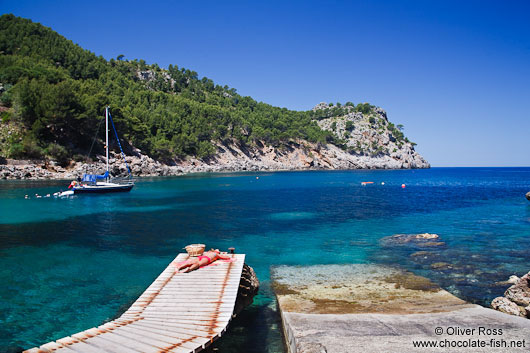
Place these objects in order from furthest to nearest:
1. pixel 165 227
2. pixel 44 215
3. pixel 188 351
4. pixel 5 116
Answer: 1. pixel 5 116
2. pixel 44 215
3. pixel 165 227
4. pixel 188 351

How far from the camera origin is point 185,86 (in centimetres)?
14125

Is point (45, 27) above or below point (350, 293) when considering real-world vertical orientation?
above

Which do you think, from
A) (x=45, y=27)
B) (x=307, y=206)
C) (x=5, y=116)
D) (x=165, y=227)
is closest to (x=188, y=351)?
(x=165, y=227)

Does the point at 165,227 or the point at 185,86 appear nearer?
the point at 165,227

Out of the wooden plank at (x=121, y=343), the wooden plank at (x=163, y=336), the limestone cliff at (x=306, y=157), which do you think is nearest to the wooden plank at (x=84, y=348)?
the wooden plank at (x=121, y=343)

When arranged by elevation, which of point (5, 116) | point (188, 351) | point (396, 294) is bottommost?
point (396, 294)

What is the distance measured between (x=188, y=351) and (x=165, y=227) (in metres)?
17.6

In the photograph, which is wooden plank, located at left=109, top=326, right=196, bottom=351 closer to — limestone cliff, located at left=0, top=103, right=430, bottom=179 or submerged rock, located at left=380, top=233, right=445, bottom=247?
submerged rock, located at left=380, top=233, right=445, bottom=247

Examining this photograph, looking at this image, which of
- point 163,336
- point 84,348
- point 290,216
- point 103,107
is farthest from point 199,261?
point 103,107

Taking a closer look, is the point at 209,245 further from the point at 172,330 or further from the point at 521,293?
the point at 521,293

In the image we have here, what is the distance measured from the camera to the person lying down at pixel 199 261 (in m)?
9.81

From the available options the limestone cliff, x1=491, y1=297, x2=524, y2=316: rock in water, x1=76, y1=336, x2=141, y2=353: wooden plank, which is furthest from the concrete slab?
the limestone cliff

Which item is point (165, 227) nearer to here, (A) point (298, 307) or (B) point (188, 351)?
(A) point (298, 307)

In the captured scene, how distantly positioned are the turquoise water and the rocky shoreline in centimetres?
2506
